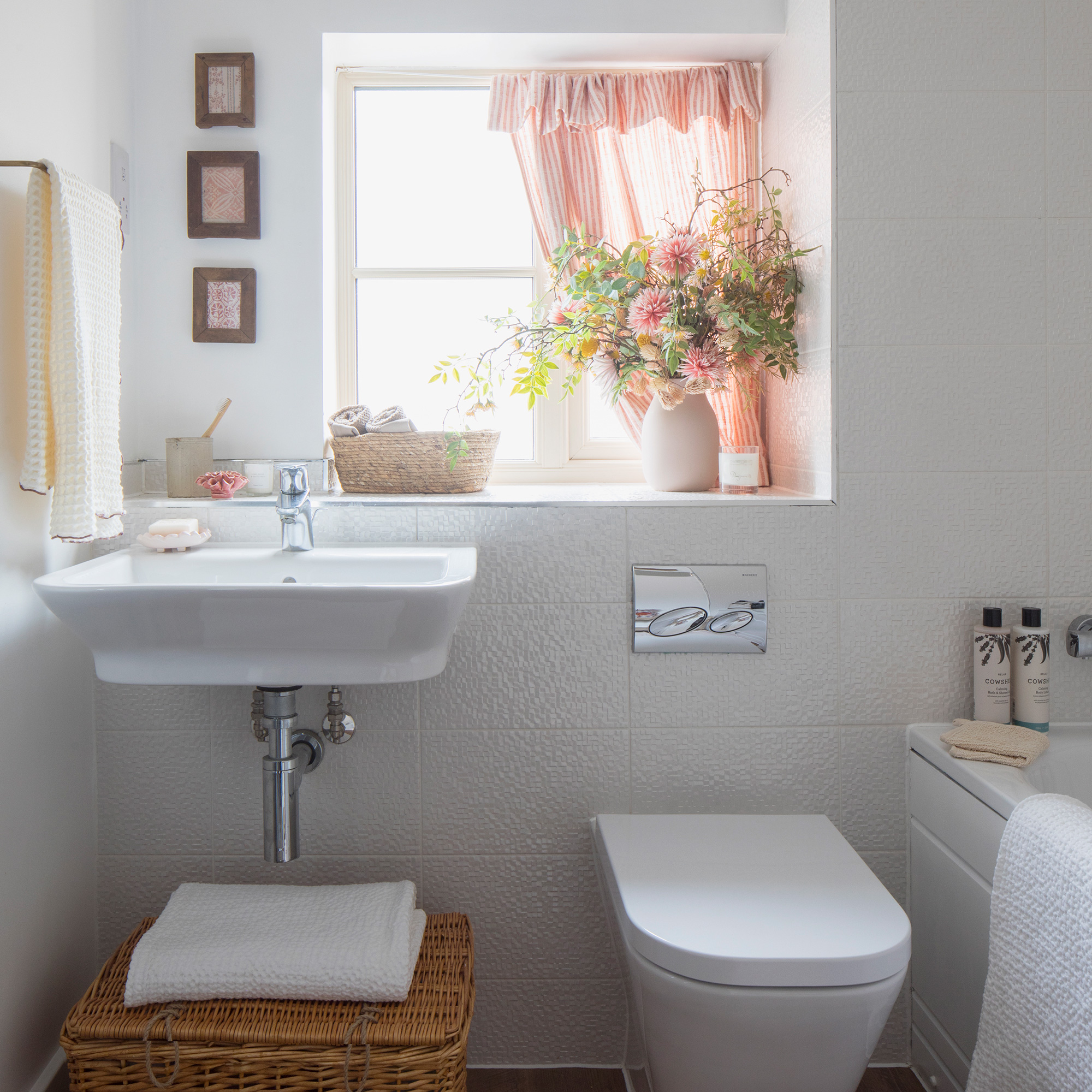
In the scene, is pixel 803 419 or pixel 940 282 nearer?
pixel 940 282

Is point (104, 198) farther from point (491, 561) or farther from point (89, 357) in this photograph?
point (491, 561)

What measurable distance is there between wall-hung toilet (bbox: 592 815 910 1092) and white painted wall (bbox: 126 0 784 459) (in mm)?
1141

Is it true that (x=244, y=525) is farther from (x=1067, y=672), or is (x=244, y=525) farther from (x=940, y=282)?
(x=1067, y=672)

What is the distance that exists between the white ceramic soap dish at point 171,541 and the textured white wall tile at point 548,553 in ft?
1.37

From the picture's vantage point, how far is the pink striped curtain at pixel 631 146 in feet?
6.35

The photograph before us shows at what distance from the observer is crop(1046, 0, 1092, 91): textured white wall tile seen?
155 cm

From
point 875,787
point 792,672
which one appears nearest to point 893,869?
point 875,787

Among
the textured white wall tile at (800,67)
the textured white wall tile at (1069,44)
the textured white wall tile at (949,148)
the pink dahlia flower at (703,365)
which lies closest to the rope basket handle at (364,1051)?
the pink dahlia flower at (703,365)

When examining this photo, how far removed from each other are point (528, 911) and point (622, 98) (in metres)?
1.63

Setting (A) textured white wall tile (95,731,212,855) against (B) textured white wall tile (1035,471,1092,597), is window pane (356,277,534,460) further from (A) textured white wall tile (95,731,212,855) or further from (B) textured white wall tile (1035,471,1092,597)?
(B) textured white wall tile (1035,471,1092,597)

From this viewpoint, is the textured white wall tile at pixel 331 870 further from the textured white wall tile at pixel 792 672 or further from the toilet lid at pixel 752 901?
Answer: the textured white wall tile at pixel 792 672

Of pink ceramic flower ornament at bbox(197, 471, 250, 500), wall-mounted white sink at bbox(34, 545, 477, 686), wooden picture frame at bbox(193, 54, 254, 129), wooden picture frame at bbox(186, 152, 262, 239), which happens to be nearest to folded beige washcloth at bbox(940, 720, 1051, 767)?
wall-mounted white sink at bbox(34, 545, 477, 686)

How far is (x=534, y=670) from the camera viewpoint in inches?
62.7

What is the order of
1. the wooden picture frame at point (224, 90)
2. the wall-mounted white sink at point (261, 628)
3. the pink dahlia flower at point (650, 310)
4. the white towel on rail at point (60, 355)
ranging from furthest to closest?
the wooden picture frame at point (224, 90) → the pink dahlia flower at point (650, 310) → the white towel on rail at point (60, 355) → the wall-mounted white sink at point (261, 628)
